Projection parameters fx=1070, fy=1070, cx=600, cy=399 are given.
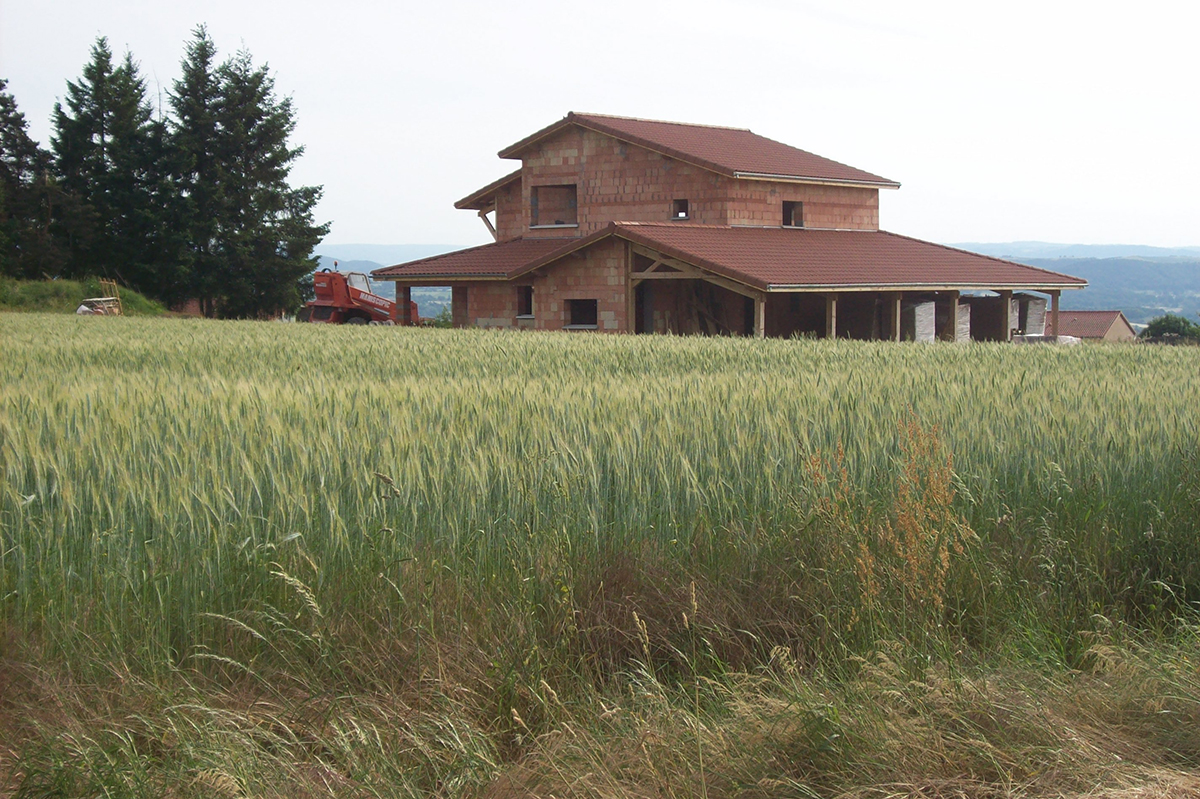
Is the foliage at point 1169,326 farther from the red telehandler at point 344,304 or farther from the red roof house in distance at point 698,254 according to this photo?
the red telehandler at point 344,304

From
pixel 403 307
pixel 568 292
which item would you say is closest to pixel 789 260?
pixel 568 292

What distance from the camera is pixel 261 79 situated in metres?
54.3

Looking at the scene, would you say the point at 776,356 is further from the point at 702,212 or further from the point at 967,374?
the point at 702,212

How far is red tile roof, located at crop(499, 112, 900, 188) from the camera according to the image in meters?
33.0

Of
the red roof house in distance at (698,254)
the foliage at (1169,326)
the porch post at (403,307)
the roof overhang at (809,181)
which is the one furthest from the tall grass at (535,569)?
the foliage at (1169,326)

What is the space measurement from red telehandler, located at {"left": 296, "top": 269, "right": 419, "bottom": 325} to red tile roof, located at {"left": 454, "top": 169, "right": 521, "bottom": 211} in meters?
4.38

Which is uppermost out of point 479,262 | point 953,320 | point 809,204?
point 809,204

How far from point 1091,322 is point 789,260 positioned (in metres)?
62.9

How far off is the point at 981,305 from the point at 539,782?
35.3m

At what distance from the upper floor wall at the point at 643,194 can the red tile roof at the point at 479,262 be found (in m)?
1.07

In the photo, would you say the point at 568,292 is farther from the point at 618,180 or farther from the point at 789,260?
the point at 789,260

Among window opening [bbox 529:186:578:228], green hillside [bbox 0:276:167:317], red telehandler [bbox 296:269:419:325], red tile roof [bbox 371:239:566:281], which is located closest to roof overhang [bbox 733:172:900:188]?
red tile roof [bbox 371:239:566:281]

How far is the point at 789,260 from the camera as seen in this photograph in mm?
29047

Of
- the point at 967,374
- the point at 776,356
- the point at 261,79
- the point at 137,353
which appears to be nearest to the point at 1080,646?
the point at 967,374
